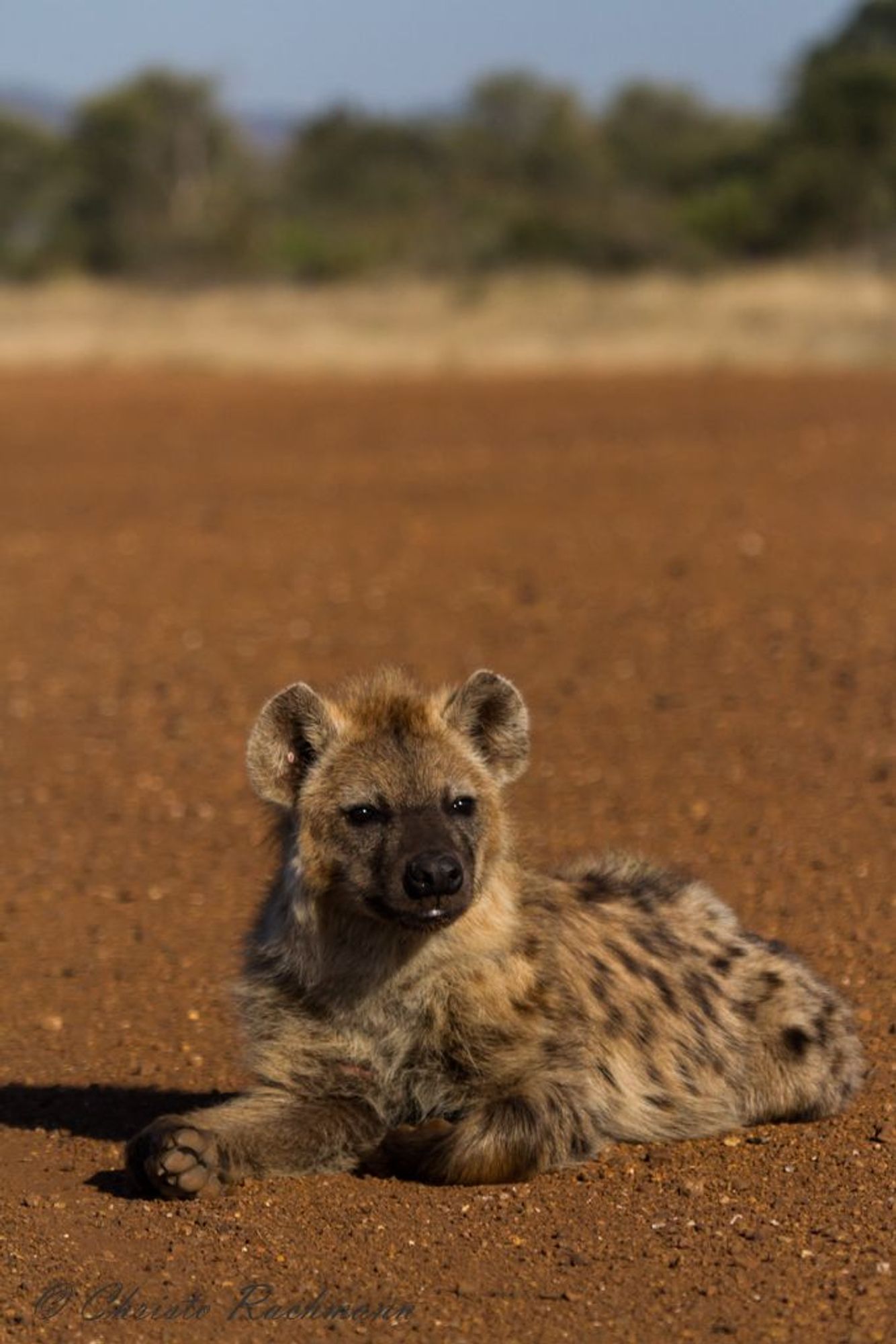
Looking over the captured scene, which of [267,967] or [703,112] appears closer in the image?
[267,967]

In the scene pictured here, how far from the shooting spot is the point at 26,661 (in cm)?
1112

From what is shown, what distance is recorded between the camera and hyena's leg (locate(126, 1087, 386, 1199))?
4551mm

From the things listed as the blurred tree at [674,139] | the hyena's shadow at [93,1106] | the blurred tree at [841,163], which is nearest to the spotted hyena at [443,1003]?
the hyena's shadow at [93,1106]

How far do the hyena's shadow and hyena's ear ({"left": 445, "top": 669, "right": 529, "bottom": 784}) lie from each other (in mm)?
1084

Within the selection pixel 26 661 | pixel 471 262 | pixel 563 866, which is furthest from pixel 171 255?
pixel 563 866

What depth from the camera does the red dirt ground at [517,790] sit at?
4215 mm

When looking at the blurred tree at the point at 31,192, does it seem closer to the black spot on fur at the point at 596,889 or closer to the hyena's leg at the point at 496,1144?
the black spot on fur at the point at 596,889

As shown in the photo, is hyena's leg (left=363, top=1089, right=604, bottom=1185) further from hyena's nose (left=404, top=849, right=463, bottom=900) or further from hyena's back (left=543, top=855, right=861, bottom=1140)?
hyena's nose (left=404, top=849, right=463, bottom=900)

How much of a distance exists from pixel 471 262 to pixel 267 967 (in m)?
37.7

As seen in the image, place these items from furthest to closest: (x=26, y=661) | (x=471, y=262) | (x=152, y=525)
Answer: (x=471, y=262) < (x=152, y=525) < (x=26, y=661)

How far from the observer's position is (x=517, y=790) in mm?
8375

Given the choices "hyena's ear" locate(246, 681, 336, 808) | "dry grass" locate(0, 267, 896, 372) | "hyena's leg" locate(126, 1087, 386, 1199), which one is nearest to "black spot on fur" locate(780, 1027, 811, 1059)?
"hyena's leg" locate(126, 1087, 386, 1199)

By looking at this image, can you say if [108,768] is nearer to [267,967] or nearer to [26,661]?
[26,661]

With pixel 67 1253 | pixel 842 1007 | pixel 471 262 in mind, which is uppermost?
pixel 471 262
